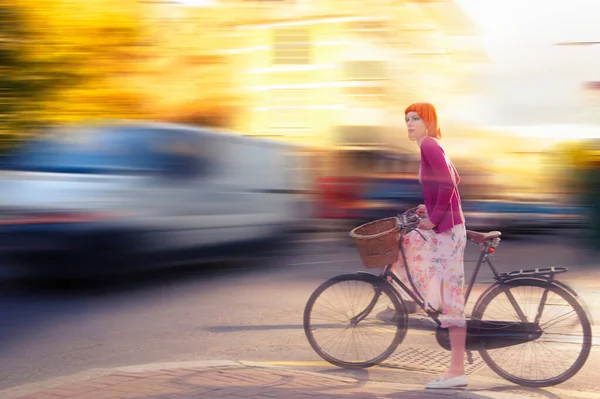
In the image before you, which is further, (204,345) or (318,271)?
(318,271)

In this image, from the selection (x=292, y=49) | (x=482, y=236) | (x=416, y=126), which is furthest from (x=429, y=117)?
(x=292, y=49)

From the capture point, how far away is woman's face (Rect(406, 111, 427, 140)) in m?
4.83

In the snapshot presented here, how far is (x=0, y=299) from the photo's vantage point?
761cm

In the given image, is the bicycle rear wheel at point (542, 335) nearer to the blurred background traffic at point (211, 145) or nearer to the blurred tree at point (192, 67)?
the blurred background traffic at point (211, 145)

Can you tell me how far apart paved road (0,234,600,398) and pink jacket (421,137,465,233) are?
2.52 feet

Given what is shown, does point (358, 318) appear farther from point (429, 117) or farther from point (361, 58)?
point (361, 58)

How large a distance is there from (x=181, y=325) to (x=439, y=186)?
292cm

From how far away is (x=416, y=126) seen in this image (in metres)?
4.84

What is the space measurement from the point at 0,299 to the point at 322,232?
29.9 feet

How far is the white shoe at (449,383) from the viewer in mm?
4785

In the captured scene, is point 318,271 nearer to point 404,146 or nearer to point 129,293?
point 129,293

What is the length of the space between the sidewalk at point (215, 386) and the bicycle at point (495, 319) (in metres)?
0.26

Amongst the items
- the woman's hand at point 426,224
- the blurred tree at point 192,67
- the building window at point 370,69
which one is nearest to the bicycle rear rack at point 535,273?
the woman's hand at point 426,224

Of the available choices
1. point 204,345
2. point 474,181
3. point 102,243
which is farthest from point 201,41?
A: point 204,345
